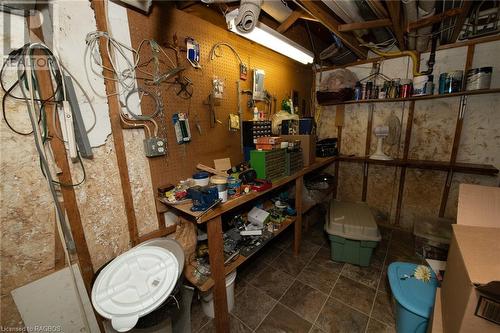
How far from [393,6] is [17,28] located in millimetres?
2225

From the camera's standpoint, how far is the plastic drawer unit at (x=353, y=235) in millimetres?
2000

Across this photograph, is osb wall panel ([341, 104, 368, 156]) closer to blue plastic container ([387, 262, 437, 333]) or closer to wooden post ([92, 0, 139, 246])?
blue plastic container ([387, 262, 437, 333])

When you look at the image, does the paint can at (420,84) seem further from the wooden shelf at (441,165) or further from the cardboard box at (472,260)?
the cardboard box at (472,260)

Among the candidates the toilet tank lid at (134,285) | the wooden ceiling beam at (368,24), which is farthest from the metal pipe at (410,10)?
the toilet tank lid at (134,285)

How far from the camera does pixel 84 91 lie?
3.79 feet

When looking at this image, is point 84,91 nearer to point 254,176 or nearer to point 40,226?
point 40,226

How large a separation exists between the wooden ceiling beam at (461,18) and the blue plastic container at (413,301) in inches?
75.6

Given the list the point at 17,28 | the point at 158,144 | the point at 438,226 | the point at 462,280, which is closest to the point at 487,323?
the point at 462,280

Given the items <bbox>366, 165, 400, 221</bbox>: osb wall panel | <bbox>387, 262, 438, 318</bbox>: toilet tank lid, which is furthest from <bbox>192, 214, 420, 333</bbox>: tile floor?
<bbox>366, 165, 400, 221</bbox>: osb wall panel

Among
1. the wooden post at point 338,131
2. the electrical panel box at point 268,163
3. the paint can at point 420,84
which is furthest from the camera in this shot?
the wooden post at point 338,131

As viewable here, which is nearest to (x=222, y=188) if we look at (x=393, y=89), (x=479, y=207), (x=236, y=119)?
(x=236, y=119)

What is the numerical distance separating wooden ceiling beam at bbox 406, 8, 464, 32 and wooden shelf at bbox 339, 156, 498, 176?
150 cm

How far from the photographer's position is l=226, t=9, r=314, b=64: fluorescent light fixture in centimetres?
146

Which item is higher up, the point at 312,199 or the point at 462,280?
the point at 462,280
